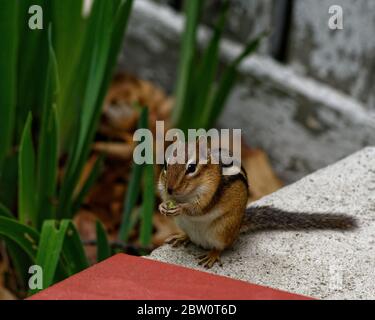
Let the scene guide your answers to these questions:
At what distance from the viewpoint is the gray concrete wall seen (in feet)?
9.17

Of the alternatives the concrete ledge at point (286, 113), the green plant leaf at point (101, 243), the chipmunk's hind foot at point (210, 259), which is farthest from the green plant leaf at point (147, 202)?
the concrete ledge at point (286, 113)

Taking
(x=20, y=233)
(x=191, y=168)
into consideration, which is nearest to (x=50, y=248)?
(x=20, y=233)

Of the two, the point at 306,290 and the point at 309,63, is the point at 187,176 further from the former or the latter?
the point at 309,63

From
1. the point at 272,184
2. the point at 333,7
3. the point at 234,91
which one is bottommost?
the point at 272,184

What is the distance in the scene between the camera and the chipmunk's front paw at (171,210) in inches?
64.9

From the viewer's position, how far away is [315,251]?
1.78 m

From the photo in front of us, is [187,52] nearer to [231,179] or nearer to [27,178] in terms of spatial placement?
[27,178]

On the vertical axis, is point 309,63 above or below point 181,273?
above

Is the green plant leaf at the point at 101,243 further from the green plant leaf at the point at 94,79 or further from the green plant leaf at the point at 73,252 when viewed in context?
the green plant leaf at the point at 94,79

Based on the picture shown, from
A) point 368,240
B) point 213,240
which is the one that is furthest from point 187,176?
point 368,240

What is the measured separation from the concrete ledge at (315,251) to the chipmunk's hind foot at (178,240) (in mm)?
13

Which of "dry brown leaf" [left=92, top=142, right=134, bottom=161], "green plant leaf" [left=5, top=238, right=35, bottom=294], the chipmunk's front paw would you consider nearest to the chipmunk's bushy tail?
the chipmunk's front paw
